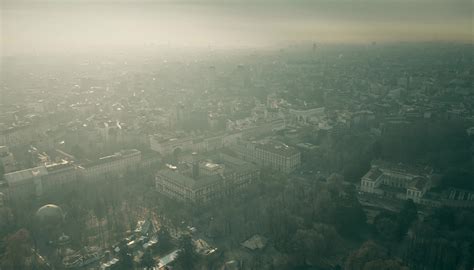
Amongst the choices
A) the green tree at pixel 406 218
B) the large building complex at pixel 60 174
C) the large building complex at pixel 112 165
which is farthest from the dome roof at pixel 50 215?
the green tree at pixel 406 218

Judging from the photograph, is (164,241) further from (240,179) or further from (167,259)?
(240,179)

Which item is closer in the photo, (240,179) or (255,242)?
(255,242)

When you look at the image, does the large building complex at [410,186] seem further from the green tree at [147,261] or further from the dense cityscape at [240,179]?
the green tree at [147,261]

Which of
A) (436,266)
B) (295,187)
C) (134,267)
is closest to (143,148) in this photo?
(295,187)

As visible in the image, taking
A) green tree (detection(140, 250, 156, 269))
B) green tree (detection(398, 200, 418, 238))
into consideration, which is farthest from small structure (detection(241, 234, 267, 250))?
green tree (detection(398, 200, 418, 238))

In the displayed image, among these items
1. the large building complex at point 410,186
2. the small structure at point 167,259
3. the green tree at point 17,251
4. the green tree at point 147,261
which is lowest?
the small structure at point 167,259

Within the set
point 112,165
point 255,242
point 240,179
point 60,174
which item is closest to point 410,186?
point 240,179
